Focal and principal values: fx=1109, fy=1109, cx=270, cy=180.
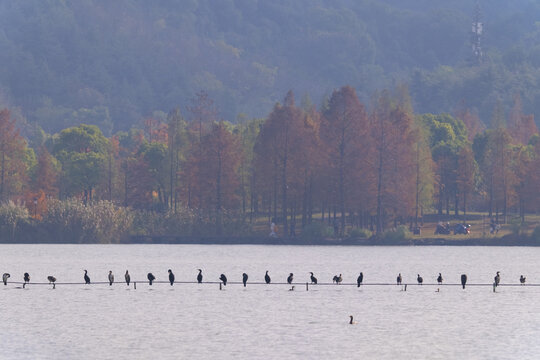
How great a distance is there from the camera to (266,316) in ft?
201

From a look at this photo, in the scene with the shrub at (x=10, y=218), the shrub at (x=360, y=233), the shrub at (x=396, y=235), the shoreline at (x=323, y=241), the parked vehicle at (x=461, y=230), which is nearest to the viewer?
the shrub at (x=10, y=218)

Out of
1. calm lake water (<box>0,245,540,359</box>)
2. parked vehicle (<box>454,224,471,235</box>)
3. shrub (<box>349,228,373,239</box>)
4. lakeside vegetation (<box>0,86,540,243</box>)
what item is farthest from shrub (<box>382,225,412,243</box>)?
calm lake water (<box>0,245,540,359</box>)

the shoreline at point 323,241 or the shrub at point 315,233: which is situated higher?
the shrub at point 315,233

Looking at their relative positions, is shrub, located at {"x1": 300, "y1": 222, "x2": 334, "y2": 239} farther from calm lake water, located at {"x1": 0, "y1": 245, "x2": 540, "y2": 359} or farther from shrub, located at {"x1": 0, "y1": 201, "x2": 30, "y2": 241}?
shrub, located at {"x1": 0, "y1": 201, "x2": 30, "y2": 241}

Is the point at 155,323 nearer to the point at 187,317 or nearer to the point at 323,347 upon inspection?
the point at 187,317

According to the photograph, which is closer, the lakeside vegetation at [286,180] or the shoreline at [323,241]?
the shoreline at [323,241]

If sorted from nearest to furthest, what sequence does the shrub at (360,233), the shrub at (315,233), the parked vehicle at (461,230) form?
the shrub at (360,233) → the shrub at (315,233) → the parked vehicle at (461,230)

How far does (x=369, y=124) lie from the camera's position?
449ft

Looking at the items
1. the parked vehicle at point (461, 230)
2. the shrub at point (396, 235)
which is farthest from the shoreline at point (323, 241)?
the parked vehicle at point (461, 230)

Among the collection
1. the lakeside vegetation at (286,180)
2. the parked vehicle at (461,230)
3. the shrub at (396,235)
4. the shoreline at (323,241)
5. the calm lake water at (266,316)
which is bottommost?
the calm lake water at (266,316)

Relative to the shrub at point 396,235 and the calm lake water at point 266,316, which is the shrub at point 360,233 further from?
the calm lake water at point 266,316

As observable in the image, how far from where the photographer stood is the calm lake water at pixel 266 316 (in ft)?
164

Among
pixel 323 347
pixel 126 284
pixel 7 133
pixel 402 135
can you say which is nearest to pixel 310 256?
pixel 402 135

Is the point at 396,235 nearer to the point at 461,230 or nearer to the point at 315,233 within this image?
the point at 315,233
